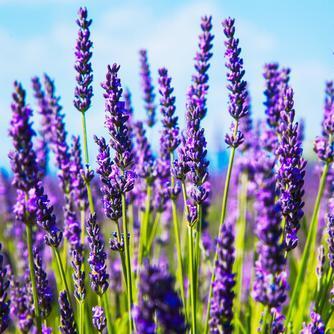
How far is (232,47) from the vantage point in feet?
10.3

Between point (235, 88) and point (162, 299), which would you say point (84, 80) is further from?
point (162, 299)

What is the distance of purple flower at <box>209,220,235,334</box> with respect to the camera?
6.22 feet

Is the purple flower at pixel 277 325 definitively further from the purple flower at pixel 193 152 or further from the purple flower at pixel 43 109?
the purple flower at pixel 43 109

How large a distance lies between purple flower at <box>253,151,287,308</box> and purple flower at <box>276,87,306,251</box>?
668 millimetres

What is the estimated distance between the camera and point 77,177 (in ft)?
12.6

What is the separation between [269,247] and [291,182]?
0.89 metres

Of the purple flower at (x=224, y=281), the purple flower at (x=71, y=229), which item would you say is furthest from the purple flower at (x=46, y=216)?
the purple flower at (x=224, y=281)

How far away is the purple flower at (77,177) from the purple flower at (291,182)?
55.5 inches

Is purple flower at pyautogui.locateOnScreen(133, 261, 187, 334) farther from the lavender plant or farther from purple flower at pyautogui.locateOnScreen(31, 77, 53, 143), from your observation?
purple flower at pyautogui.locateOnScreen(31, 77, 53, 143)

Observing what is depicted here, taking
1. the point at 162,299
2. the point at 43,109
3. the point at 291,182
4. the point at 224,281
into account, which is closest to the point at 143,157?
the point at 43,109

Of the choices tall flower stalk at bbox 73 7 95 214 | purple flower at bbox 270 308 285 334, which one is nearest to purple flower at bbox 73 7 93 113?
tall flower stalk at bbox 73 7 95 214

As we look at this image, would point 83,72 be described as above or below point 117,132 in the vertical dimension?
above

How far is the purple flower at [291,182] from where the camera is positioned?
2752mm

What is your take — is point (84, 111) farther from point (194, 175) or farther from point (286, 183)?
point (286, 183)
